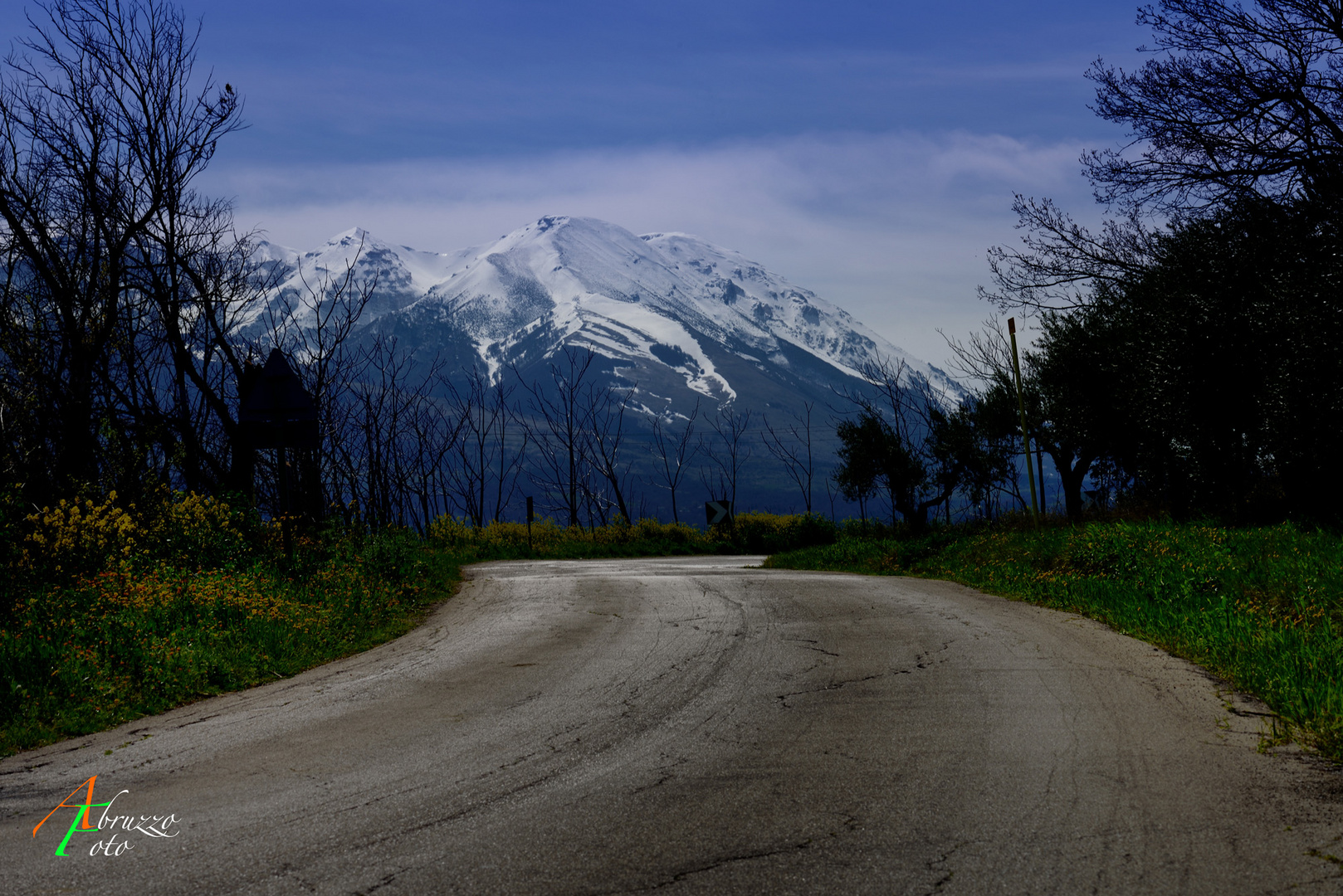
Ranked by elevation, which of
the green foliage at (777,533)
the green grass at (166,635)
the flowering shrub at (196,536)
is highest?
the flowering shrub at (196,536)

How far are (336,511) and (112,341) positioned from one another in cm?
494

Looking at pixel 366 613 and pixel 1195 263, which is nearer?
pixel 366 613

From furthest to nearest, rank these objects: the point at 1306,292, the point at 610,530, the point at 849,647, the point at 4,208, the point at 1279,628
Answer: the point at 610,530 < the point at 4,208 < the point at 1306,292 < the point at 849,647 < the point at 1279,628

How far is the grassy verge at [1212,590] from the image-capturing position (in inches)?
236

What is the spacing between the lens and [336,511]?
16734mm

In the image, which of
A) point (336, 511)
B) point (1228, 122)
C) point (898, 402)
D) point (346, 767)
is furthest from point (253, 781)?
point (898, 402)

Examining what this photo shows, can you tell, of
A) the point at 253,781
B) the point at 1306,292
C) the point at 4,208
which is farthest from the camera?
the point at 4,208

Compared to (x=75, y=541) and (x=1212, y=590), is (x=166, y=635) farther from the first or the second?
(x=1212, y=590)

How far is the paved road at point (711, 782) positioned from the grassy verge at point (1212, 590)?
377mm

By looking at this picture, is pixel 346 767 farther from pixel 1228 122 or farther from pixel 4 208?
pixel 1228 122

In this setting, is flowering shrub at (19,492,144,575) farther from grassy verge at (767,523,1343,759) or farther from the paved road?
grassy verge at (767,523,1343,759)

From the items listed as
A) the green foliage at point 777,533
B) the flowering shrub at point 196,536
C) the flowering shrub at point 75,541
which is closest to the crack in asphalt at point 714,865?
the flowering shrub at point 75,541

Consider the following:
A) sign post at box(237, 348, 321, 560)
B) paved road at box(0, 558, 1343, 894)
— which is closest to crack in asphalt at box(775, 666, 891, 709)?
paved road at box(0, 558, 1343, 894)

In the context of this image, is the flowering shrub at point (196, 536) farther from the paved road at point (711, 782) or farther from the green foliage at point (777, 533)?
the green foliage at point (777, 533)
